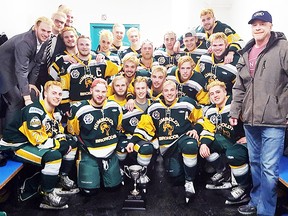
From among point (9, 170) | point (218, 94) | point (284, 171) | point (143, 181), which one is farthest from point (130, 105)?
point (284, 171)

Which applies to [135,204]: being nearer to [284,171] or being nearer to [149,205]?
[149,205]

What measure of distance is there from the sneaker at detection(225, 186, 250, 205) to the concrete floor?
55 mm

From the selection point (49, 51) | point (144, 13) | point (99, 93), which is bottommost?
point (99, 93)

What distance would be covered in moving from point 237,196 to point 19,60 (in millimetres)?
2321

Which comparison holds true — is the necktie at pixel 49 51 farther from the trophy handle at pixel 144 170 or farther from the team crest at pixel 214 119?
the team crest at pixel 214 119

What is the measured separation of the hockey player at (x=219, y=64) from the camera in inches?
121

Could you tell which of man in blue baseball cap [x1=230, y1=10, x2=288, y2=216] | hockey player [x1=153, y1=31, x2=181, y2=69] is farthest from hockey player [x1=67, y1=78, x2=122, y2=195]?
man in blue baseball cap [x1=230, y1=10, x2=288, y2=216]

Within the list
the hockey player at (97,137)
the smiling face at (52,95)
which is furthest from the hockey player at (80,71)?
the smiling face at (52,95)

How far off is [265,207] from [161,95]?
1.35m

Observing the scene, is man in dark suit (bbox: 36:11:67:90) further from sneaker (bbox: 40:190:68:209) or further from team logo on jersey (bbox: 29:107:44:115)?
sneaker (bbox: 40:190:68:209)

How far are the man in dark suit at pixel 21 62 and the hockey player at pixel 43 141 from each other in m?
0.36

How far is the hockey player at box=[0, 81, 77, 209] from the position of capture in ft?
8.01

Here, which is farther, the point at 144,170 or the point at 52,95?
the point at 144,170

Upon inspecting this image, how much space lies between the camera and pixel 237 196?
247 cm
